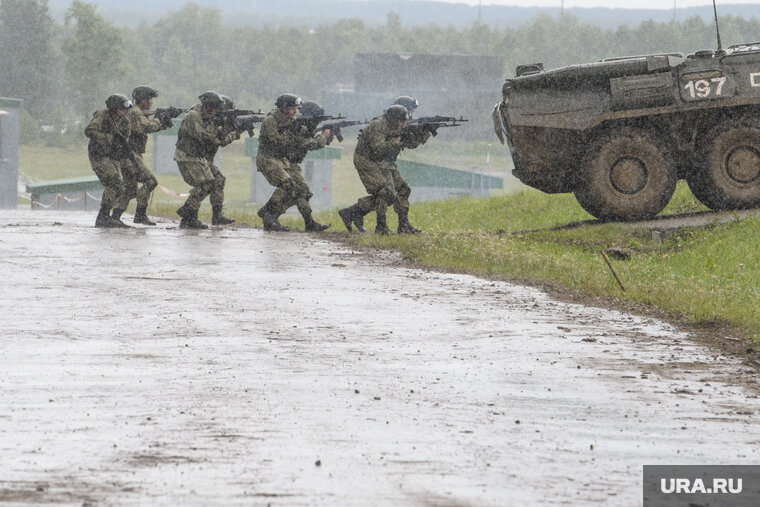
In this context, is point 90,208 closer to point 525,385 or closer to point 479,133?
point 525,385

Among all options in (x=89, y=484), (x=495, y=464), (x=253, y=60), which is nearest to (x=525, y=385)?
(x=495, y=464)

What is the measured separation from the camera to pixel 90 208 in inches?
1806

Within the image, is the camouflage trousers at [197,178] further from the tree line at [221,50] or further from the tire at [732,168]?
the tree line at [221,50]

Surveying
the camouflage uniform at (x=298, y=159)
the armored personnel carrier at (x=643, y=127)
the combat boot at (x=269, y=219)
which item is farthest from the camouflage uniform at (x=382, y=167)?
the armored personnel carrier at (x=643, y=127)

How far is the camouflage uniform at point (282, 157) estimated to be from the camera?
1792cm

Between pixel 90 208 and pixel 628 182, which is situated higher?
pixel 628 182

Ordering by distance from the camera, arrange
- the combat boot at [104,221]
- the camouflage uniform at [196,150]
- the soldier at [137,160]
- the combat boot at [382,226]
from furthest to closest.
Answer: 1. the soldier at [137,160]
2. the combat boot at [104,221]
3. the camouflage uniform at [196,150]
4. the combat boot at [382,226]

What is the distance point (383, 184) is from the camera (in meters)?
17.0

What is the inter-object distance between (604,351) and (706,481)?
305 cm

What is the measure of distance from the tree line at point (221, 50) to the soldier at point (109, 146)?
80326mm

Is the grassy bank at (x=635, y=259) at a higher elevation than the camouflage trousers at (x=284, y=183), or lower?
lower

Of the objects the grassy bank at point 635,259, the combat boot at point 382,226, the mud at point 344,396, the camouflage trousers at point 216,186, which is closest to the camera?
the mud at point 344,396

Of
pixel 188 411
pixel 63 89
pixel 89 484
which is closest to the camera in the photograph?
pixel 89 484

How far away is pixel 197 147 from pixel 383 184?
3.02 m
